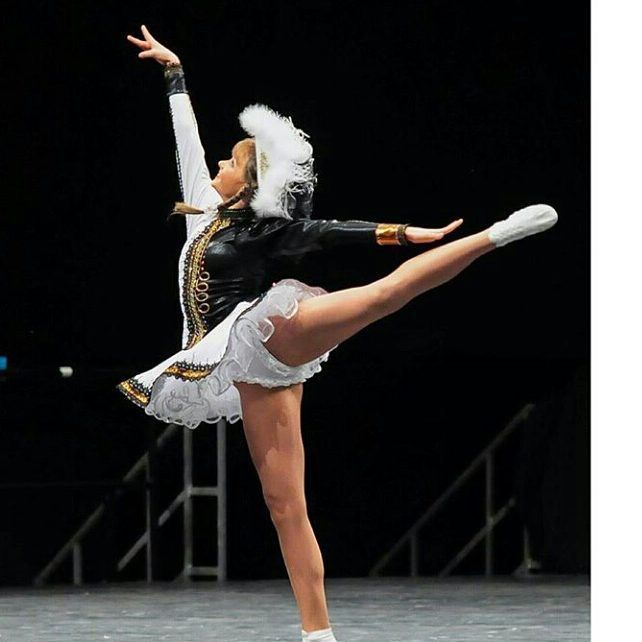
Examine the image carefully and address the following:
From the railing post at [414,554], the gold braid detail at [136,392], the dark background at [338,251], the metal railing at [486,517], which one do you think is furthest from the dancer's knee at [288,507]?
the railing post at [414,554]

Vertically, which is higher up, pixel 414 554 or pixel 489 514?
Result: pixel 489 514

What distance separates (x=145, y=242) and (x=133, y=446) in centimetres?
84

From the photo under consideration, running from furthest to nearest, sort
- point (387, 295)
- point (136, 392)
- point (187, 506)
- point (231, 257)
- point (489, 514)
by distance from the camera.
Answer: point (489, 514) < point (187, 506) < point (136, 392) < point (231, 257) < point (387, 295)

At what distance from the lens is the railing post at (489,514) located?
653 centimetres

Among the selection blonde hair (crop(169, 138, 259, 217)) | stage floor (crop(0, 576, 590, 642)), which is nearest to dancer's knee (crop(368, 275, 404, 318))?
blonde hair (crop(169, 138, 259, 217))

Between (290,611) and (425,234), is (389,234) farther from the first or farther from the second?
(290,611)

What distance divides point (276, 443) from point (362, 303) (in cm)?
36

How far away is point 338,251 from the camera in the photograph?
6102 millimetres

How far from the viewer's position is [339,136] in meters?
6.07

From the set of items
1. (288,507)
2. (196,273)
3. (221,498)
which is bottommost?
(221,498)

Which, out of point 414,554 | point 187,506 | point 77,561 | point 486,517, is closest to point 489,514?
point 486,517

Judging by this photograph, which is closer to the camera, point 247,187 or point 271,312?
point 271,312

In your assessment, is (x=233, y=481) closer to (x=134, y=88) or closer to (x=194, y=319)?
(x=134, y=88)
